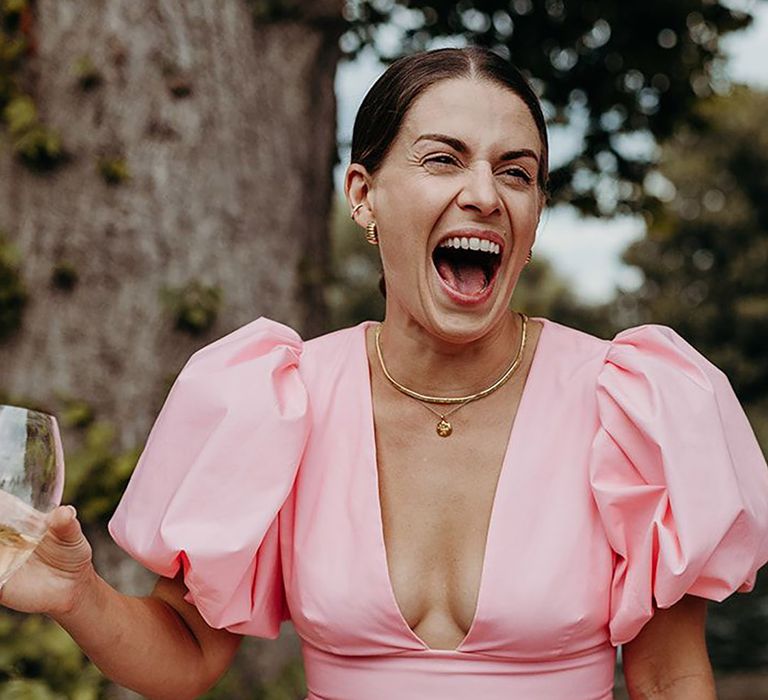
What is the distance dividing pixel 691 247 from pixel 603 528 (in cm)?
2582

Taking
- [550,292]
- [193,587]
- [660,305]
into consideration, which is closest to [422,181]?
[193,587]

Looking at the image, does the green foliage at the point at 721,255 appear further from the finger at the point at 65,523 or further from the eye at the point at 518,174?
the finger at the point at 65,523

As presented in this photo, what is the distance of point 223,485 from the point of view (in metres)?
2.19

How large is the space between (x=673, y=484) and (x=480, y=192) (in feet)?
1.88

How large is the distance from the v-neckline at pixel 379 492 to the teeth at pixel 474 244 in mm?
286

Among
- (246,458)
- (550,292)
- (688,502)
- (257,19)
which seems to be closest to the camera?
(688,502)

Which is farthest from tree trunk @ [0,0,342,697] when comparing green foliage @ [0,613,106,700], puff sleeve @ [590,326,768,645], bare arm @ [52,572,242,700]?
puff sleeve @ [590,326,768,645]

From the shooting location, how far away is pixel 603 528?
217 cm

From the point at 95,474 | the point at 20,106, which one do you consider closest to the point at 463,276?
the point at 95,474

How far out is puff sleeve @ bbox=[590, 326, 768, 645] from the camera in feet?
6.73

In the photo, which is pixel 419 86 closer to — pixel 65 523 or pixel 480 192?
pixel 480 192

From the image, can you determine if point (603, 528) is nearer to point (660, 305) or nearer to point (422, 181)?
point (422, 181)

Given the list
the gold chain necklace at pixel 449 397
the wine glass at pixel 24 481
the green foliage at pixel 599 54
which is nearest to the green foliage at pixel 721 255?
Result: the green foliage at pixel 599 54

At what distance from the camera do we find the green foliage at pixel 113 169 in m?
4.20
